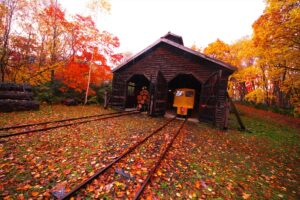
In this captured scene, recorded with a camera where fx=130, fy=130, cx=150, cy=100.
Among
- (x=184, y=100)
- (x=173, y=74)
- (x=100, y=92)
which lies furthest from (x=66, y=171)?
(x=100, y=92)

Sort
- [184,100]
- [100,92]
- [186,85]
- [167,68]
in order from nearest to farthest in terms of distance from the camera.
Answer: [167,68]
[184,100]
[100,92]
[186,85]

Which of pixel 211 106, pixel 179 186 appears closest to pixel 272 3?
pixel 211 106

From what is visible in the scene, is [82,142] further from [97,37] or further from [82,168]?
[97,37]

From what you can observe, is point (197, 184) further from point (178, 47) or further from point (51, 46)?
point (51, 46)

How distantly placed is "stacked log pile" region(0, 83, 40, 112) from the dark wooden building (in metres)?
6.98

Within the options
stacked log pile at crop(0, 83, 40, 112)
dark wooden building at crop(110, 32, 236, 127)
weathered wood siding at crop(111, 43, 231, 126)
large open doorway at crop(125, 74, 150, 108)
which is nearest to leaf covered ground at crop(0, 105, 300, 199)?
stacked log pile at crop(0, 83, 40, 112)

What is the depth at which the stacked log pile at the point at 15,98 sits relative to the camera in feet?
28.3

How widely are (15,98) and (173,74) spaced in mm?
12620

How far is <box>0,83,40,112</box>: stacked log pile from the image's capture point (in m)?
8.62

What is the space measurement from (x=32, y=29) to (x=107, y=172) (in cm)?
1788

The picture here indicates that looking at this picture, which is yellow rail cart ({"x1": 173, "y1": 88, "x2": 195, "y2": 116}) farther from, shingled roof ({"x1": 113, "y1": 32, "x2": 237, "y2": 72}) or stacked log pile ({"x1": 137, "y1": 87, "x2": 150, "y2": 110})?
stacked log pile ({"x1": 137, "y1": 87, "x2": 150, "y2": 110})

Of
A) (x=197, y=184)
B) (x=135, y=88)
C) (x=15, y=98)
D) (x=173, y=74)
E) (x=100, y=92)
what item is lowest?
(x=197, y=184)

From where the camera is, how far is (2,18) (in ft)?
Answer: 39.1

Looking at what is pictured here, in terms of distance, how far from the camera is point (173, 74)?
41.0 feet
